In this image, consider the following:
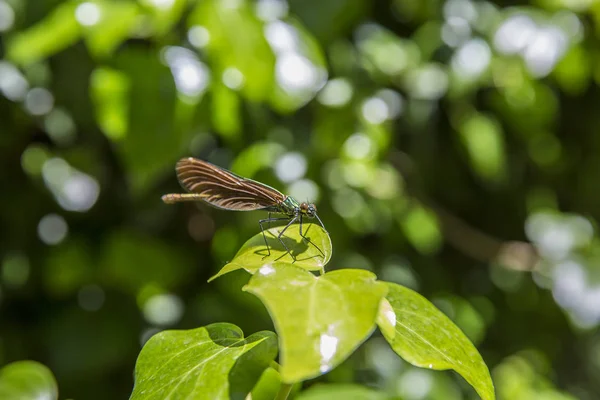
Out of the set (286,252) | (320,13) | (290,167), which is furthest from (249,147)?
(286,252)

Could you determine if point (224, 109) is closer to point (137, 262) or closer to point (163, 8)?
point (163, 8)

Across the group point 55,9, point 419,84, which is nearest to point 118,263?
point 55,9

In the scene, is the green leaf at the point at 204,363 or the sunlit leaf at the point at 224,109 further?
the sunlit leaf at the point at 224,109

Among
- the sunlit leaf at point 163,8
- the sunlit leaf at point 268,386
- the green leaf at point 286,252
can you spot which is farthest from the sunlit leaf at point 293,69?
the sunlit leaf at point 268,386

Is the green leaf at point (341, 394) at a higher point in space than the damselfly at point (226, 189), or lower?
lower

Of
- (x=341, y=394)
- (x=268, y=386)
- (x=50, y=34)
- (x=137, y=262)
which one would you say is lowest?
(x=137, y=262)

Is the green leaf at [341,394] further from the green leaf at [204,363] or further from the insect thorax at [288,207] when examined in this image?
the green leaf at [204,363]

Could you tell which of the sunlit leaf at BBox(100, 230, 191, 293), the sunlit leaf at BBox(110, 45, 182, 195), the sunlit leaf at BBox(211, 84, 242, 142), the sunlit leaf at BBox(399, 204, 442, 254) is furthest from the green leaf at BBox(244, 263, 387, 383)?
the sunlit leaf at BBox(399, 204, 442, 254)

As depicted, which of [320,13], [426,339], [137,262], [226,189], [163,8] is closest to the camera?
[426,339]
